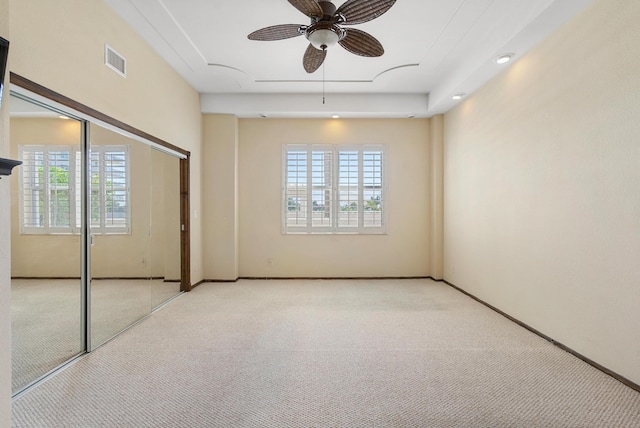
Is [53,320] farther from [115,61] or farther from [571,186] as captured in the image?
[571,186]

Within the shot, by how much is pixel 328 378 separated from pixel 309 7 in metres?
2.77

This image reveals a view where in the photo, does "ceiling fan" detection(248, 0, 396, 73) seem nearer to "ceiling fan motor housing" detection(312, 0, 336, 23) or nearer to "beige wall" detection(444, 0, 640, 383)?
"ceiling fan motor housing" detection(312, 0, 336, 23)

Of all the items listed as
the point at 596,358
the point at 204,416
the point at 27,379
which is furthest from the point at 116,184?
the point at 596,358

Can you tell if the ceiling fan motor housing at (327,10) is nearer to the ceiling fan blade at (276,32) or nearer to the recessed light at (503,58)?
the ceiling fan blade at (276,32)

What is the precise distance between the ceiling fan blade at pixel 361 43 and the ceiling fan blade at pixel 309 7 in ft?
1.04

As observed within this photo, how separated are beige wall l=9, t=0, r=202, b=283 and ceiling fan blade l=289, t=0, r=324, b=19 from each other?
177 centimetres

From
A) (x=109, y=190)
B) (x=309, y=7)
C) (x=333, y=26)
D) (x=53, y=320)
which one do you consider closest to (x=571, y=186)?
(x=333, y=26)

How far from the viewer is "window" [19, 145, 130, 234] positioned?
2314mm

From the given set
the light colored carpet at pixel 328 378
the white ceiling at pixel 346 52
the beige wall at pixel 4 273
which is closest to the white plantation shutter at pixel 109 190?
the white ceiling at pixel 346 52

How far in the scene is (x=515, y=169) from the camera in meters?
3.61

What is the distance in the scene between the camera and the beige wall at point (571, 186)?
2.31m

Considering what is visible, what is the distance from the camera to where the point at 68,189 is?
264cm

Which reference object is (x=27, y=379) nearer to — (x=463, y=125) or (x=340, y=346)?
(x=340, y=346)

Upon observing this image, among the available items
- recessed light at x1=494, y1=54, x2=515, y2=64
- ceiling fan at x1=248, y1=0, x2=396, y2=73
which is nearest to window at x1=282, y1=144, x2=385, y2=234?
recessed light at x1=494, y1=54, x2=515, y2=64
